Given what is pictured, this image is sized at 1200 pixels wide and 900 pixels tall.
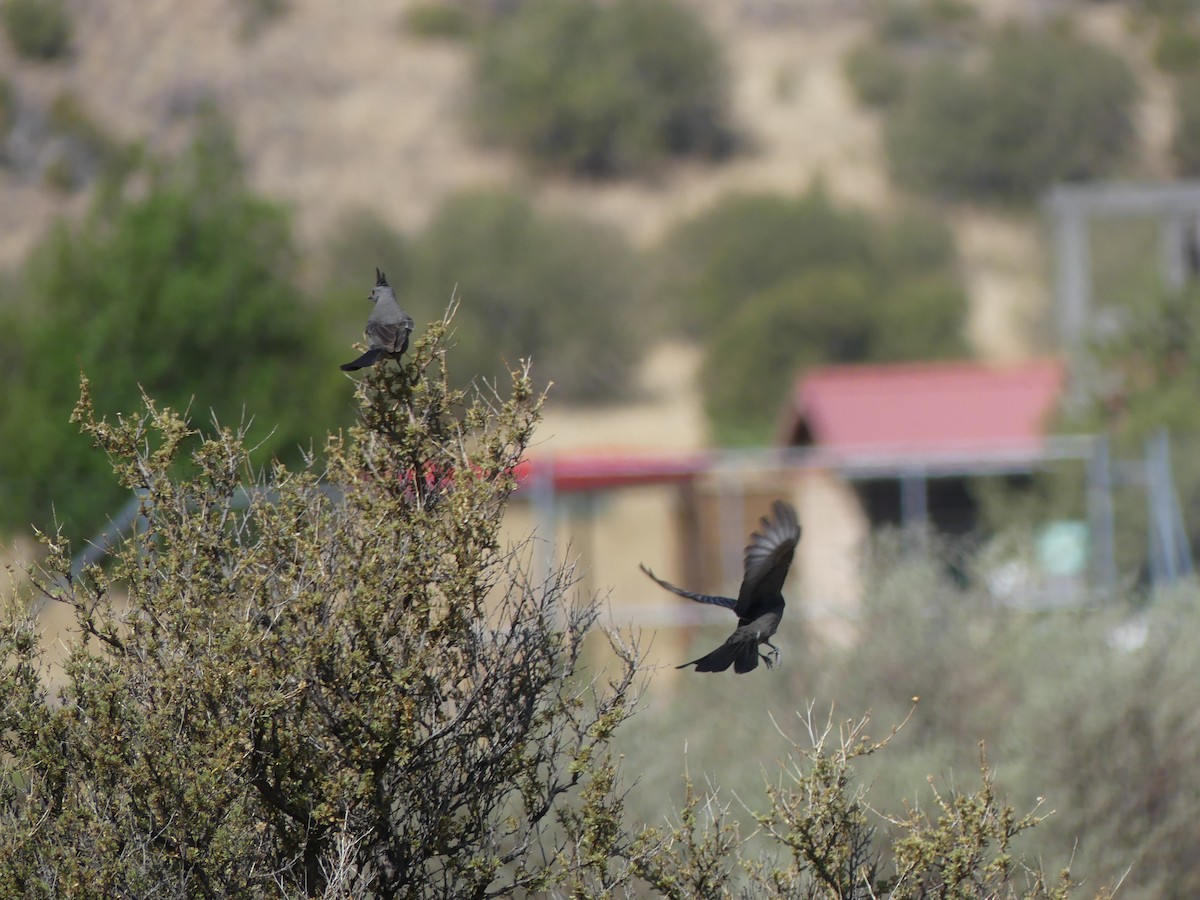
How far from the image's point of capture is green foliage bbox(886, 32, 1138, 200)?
48562mm

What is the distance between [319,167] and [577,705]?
45.4 meters

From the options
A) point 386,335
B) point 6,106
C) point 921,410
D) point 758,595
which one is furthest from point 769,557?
point 6,106

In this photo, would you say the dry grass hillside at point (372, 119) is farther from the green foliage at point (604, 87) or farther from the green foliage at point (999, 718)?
the green foliage at point (999, 718)

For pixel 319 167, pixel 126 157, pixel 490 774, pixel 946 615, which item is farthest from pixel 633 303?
pixel 490 774

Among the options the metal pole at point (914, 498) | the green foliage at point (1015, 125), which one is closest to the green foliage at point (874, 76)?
the green foliage at point (1015, 125)

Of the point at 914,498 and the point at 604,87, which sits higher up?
the point at 604,87

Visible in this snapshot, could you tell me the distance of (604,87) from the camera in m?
48.8

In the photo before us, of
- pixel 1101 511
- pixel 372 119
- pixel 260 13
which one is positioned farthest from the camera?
pixel 260 13

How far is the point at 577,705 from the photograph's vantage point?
3.79 metres

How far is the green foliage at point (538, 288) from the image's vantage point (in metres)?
38.7

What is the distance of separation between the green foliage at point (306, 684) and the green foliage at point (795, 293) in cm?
2636

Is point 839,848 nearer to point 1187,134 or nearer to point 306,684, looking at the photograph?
point 306,684

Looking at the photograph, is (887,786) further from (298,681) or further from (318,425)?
(318,425)

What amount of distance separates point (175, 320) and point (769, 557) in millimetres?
13160
